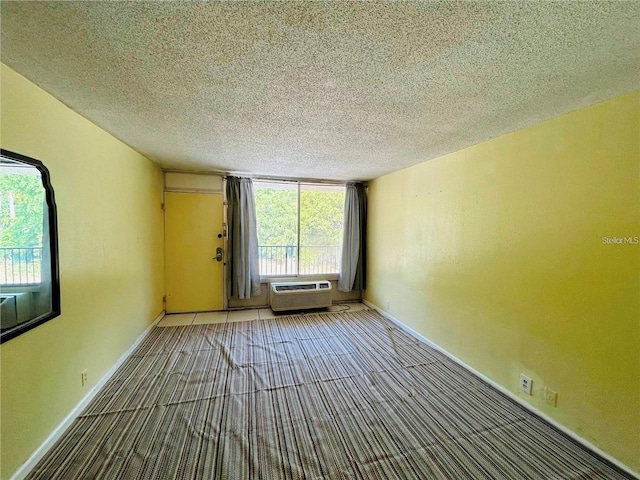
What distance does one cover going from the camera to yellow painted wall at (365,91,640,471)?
149 centimetres

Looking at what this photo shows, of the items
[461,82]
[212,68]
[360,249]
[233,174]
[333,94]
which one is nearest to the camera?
[212,68]

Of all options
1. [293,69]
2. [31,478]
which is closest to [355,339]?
[31,478]

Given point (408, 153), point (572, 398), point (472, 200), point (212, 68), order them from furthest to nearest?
point (408, 153)
point (472, 200)
point (572, 398)
point (212, 68)

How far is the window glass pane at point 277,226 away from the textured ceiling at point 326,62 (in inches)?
87.9

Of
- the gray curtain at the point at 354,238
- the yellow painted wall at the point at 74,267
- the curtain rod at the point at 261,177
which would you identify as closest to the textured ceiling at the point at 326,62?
the yellow painted wall at the point at 74,267

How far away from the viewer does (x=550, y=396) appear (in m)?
1.83

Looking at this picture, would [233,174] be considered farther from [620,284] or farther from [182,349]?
[620,284]

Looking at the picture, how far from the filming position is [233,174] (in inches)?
159

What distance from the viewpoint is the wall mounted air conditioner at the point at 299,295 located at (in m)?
4.06

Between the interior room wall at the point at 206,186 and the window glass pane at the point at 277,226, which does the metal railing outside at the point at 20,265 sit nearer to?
the interior room wall at the point at 206,186

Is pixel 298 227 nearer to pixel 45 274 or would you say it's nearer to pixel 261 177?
pixel 261 177

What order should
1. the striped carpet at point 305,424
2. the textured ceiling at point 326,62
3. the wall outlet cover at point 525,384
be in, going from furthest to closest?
the wall outlet cover at point 525,384, the striped carpet at point 305,424, the textured ceiling at point 326,62

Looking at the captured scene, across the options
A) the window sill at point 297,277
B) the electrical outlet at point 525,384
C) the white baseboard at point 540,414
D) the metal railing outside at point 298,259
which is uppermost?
the metal railing outside at point 298,259

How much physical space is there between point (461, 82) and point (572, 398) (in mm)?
2171
